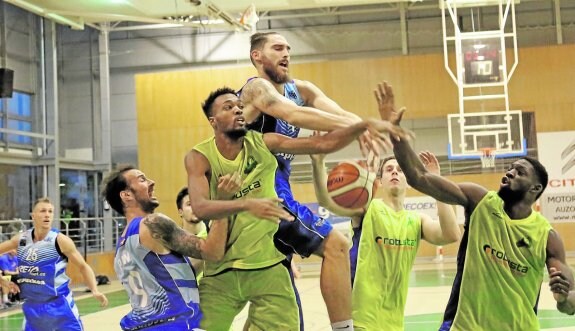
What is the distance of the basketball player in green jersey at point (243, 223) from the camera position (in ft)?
13.9

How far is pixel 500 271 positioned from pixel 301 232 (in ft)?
4.02

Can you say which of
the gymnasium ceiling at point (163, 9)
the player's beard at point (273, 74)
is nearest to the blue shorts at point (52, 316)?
the player's beard at point (273, 74)

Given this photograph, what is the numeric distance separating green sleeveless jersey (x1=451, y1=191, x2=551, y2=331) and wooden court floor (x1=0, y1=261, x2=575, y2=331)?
496cm

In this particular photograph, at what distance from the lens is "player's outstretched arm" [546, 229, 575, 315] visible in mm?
4164

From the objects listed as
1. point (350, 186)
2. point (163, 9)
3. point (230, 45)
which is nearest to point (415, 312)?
point (350, 186)

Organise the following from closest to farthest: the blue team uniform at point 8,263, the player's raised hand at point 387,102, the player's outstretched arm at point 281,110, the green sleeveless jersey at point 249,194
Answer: the player's raised hand at point 387,102 < the player's outstretched arm at point 281,110 < the green sleeveless jersey at point 249,194 < the blue team uniform at point 8,263

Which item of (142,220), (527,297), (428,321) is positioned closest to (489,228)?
(527,297)

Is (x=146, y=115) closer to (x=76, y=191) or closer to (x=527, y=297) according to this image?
(x=76, y=191)

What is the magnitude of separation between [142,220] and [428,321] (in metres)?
6.53

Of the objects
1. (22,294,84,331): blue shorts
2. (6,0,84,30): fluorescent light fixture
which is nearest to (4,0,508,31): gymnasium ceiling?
(6,0,84,30): fluorescent light fixture

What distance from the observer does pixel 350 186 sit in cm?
568

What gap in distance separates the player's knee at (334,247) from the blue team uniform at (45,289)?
3.47m

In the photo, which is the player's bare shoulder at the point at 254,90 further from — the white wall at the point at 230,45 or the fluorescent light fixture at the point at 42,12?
the white wall at the point at 230,45

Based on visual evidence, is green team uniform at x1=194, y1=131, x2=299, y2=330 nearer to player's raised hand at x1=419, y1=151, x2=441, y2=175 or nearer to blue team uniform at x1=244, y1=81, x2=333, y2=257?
blue team uniform at x1=244, y1=81, x2=333, y2=257
